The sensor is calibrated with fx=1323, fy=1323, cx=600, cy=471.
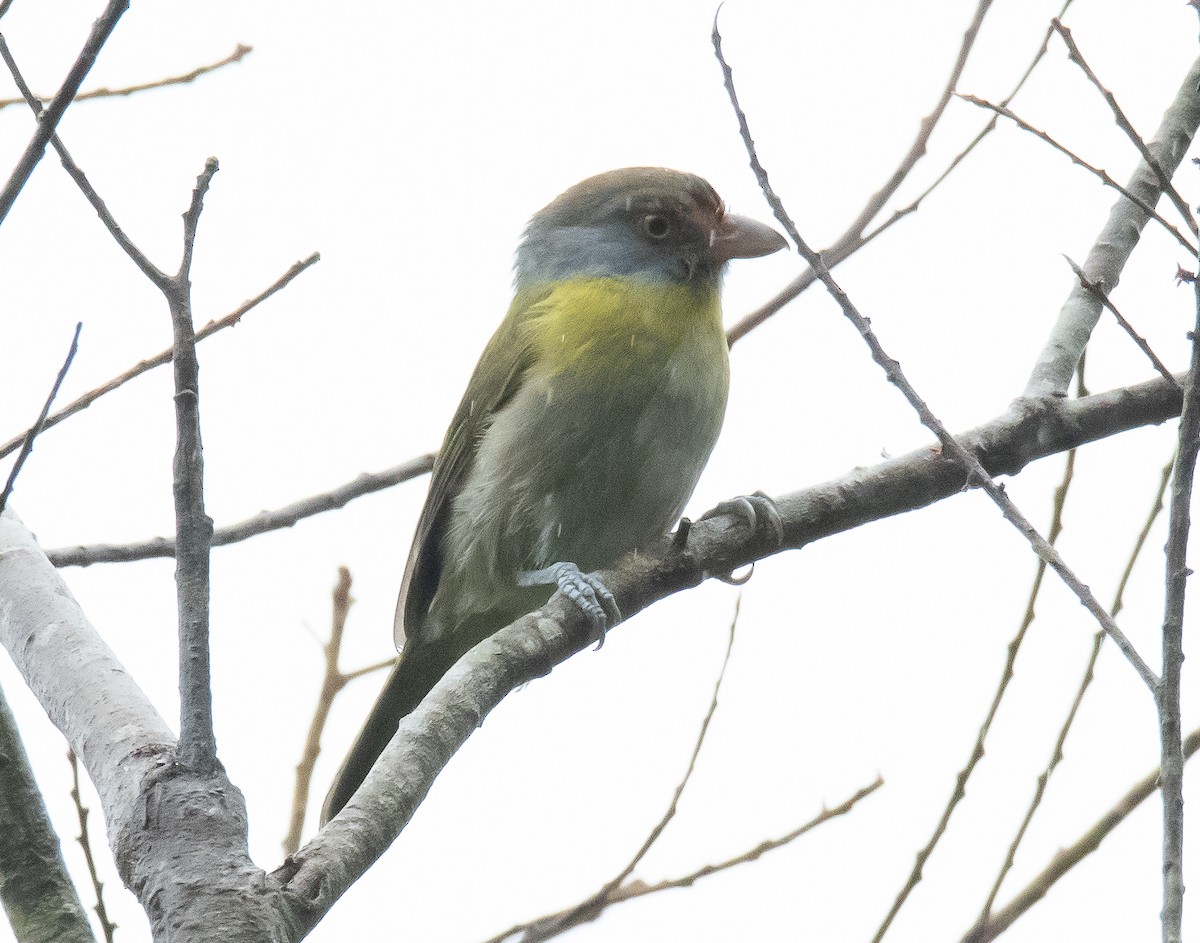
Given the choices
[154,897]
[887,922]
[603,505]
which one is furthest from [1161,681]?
[603,505]

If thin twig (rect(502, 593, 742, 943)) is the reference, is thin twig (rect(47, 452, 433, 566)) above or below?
above

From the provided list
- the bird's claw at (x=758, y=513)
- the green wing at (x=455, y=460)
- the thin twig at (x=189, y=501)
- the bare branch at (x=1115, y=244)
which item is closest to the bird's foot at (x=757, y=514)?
the bird's claw at (x=758, y=513)

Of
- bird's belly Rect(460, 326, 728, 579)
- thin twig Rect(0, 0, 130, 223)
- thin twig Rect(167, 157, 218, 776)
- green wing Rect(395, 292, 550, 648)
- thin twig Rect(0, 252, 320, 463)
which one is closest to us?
thin twig Rect(0, 0, 130, 223)

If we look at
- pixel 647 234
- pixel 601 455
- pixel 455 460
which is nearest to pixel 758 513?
pixel 601 455

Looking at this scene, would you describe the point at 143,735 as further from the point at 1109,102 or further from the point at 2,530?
the point at 1109,102

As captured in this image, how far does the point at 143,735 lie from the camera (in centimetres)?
246

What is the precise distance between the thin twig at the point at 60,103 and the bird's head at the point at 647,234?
2.60 m

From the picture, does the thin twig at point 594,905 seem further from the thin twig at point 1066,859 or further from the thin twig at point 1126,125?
the thin twig at point 1126,125

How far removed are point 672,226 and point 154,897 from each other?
309cm

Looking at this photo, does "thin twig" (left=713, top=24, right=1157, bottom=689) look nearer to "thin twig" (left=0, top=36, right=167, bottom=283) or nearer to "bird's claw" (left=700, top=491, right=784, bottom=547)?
"bird's claw" (left=700, top=491, right=784, bottom=547)

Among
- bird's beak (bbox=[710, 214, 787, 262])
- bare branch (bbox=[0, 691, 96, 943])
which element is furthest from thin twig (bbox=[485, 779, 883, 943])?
bird's beak (bbox=[710, 214, 787, 262])

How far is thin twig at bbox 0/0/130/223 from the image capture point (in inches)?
77.0

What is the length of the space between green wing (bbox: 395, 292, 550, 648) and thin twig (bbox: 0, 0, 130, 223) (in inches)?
94.0

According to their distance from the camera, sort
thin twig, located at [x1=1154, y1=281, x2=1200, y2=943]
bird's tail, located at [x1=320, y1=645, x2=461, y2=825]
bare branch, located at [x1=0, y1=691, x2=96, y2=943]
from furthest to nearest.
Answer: bird's tail, located at [x1=320, y1=645, x2=461, y2=825] → bare branch, located at [x1=0, y1=691, x2=96, y2=943] → thin twig, located at [x1=1154, y1=281, x2=1200, y2=943]
